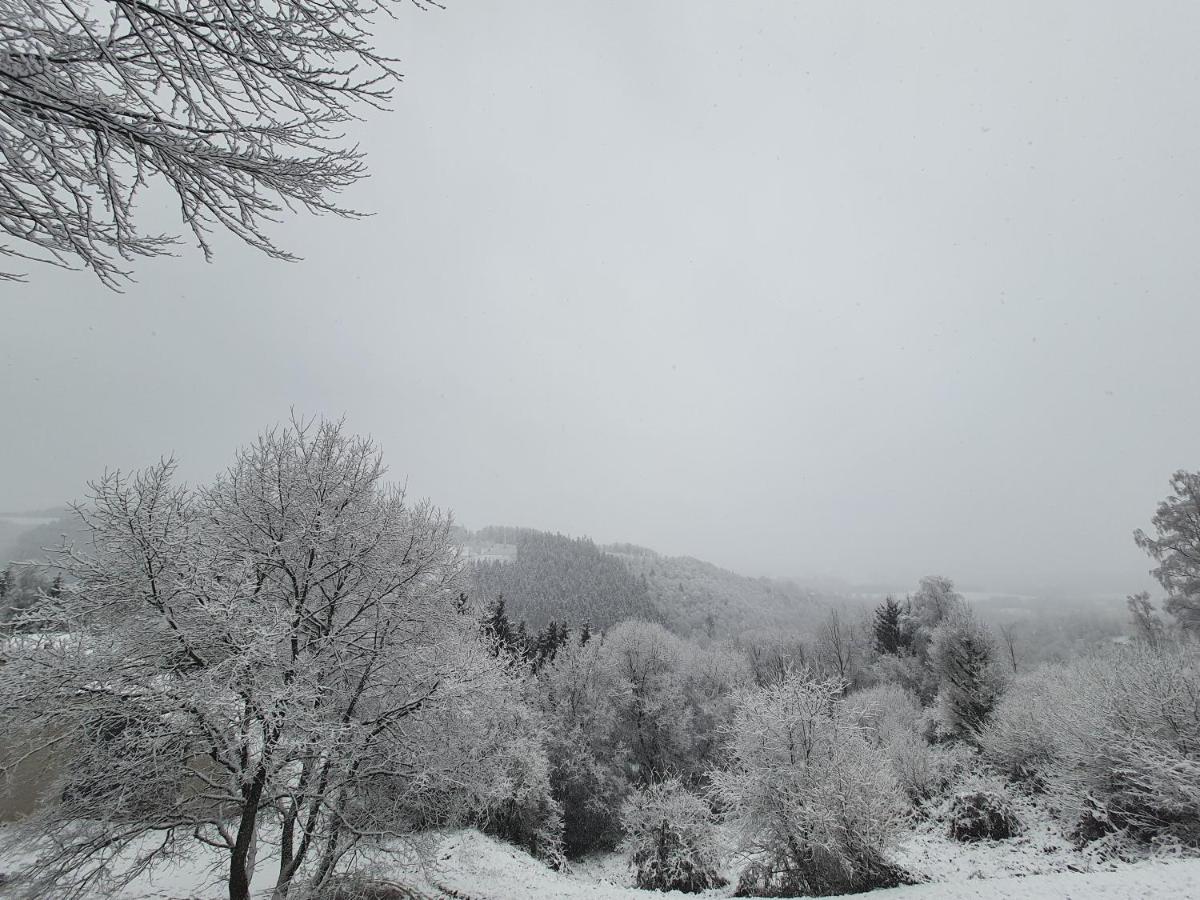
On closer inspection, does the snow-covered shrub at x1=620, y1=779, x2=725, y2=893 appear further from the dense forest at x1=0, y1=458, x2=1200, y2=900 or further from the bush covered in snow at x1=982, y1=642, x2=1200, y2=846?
the bush covered in snow at x1=982, y1=642, x2=1200, y2=846

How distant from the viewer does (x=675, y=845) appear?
1659 cm

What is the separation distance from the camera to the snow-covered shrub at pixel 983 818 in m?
16.2

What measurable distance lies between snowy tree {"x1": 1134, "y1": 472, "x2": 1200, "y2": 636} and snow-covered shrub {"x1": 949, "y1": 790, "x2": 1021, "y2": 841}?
37.6 ft

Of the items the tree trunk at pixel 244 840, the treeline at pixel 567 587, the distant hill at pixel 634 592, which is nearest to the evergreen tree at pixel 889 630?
the distant hill at pixel 634 592

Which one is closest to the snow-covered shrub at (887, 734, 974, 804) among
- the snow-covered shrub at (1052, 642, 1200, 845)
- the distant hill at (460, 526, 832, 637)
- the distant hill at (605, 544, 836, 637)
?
the snow-covered shrub at (1052, 642, 1200, 845)

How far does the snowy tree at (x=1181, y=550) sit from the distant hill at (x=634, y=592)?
4562 cm

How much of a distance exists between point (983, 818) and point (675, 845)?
424 inches

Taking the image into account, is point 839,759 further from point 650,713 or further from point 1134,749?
point 650,713

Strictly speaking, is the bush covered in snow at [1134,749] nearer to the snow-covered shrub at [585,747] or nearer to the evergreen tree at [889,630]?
the snow-covered shrub at [585,747]

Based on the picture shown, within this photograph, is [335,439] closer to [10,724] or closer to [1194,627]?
[10,724]

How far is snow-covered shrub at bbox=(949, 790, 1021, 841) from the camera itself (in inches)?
636

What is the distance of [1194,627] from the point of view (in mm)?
19516

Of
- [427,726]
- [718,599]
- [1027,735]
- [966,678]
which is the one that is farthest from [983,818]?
[718,599]

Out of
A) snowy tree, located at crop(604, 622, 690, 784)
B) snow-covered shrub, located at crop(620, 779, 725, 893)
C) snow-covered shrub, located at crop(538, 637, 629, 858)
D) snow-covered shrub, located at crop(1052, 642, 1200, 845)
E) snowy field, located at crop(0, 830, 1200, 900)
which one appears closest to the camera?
snowy field, located at crop(0, 830, 1200, 900)
